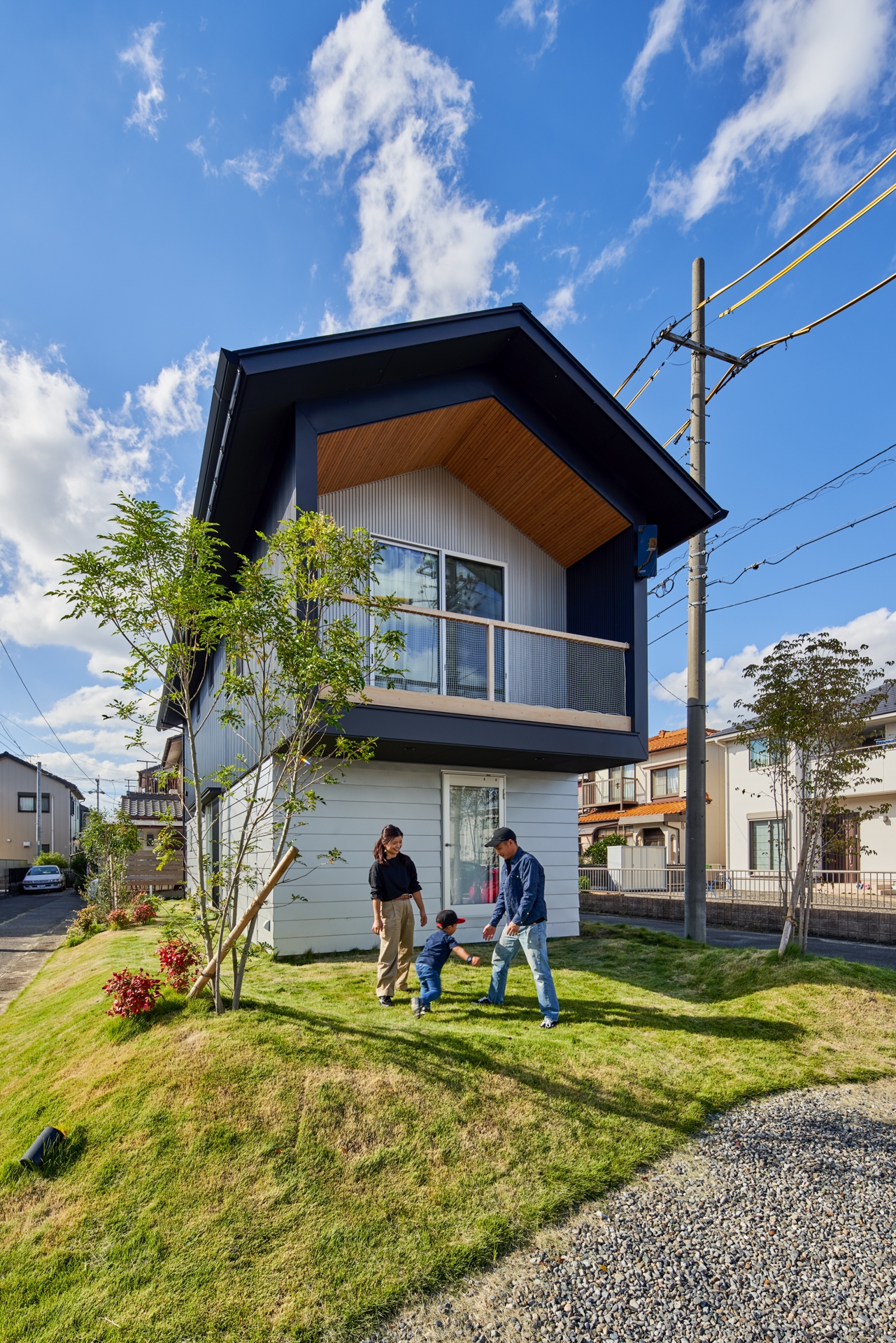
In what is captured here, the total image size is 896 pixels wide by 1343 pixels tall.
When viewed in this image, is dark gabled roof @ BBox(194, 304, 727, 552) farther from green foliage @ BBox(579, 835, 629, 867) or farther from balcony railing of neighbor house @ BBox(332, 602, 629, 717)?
green foliage @ BBox(579, 835, 629, 867)

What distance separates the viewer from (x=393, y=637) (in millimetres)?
5551

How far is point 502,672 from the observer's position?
10.3 m

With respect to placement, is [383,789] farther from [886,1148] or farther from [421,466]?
[886,1148]

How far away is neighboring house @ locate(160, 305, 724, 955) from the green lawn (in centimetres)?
322

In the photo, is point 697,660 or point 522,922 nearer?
point 522,922

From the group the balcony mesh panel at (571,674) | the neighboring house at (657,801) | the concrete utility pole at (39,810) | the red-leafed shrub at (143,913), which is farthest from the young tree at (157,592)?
the concrete utility pole at (39,810)

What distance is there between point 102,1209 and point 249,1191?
71 cm

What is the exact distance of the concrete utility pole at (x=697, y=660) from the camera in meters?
10.5

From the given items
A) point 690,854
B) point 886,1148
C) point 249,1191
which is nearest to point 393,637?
point 249,1191

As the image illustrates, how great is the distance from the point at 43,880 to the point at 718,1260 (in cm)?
3337

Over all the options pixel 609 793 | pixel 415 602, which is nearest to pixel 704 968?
pixel 415 602

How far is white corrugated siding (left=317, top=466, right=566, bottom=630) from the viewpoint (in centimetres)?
1057

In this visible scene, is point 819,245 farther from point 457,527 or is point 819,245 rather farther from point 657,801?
point 657,801

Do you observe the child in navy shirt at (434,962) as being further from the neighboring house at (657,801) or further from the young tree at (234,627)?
the neighboring house at (657,801)
